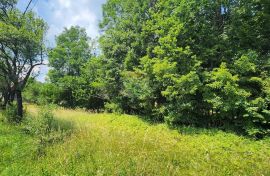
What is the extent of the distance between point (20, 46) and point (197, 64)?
9.39 m

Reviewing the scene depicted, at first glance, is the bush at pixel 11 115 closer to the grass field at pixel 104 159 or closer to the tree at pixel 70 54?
the grass field at pixel 104 159

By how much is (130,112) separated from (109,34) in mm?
7250

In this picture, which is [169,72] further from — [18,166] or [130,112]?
[18,166]

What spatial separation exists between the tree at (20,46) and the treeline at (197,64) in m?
1.77

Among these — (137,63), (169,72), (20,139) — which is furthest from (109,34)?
(20,139)

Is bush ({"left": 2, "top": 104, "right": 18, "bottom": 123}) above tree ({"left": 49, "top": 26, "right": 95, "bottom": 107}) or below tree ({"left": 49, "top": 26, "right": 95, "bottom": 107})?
below

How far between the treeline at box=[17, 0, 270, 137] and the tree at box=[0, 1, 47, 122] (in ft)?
5.80

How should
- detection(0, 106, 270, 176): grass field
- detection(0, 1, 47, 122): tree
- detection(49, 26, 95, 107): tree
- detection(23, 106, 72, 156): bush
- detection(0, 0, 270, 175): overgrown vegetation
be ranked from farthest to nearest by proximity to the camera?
detection(49, 26, 95, 107): tree < detection(0, 1, 47, 122): tree < detection(23, 106, 72, 156): bush < detection(0, 0, 270, 175): overgrown vegetation < detection(0, 106, 270, 176): grass field

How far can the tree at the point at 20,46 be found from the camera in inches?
459

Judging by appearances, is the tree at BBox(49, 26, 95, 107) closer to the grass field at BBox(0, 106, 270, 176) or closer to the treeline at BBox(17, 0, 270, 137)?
the treeline at BBox(17, 0, 270, 137)

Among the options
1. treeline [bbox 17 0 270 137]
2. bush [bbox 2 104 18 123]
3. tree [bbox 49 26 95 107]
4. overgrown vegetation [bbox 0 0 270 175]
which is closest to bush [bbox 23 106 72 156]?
overgrown vegetation [bbox 0 0 270 175]

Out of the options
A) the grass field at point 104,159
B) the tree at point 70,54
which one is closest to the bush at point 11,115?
the grass field at point 104,159

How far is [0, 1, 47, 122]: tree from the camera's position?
38.3 feet

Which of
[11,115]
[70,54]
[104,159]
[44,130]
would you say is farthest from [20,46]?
[70,54]
